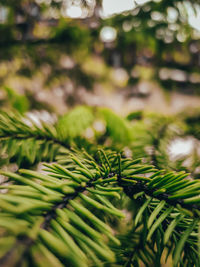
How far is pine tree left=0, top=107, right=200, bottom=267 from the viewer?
0.12m

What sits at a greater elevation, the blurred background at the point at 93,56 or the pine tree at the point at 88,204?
the blurred background at the point at 93,56

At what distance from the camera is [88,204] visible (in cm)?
23

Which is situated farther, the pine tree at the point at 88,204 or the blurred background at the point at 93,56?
the blurred background at the point at 93,56

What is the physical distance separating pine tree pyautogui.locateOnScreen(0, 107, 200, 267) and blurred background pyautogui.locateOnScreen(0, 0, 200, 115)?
1.21 ft

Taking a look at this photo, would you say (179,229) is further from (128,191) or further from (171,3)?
(171,3)

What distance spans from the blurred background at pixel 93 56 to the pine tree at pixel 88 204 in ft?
1.21

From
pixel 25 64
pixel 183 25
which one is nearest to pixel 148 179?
pixel 183 25

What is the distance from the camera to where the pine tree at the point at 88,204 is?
12cm

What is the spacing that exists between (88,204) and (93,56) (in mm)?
1372

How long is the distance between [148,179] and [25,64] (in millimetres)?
1002

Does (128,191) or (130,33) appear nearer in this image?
(128,191)

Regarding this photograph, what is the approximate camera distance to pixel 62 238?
5.4 inches

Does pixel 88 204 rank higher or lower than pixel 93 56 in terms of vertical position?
lower

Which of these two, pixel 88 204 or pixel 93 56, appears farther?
pixel 93 56
